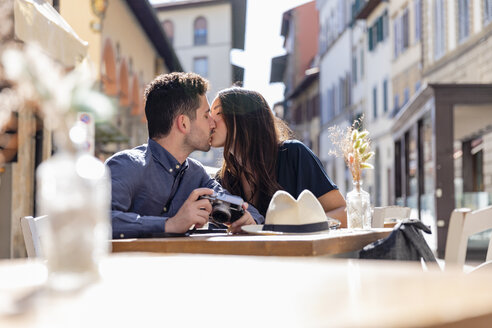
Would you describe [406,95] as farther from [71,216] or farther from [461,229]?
[71,216]

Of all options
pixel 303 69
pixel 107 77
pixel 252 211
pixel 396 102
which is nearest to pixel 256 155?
pixel 252 211

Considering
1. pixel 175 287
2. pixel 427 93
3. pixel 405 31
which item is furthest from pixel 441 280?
pixel 405 31

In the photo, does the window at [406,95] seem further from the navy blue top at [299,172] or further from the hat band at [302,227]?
the hat band at [302,227]

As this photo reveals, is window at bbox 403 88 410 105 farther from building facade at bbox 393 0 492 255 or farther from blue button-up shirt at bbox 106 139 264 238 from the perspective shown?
blue button-up shirt at bbox 106 139 264 238

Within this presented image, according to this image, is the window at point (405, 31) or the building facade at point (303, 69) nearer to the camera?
the window at point (405, 31)

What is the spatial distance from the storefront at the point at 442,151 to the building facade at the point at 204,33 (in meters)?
22.9

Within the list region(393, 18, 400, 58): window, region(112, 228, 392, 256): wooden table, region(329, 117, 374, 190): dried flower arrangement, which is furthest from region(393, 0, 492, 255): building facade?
region(112, 228, 392, 256): wooden table

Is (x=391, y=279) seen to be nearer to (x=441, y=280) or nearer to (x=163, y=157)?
(x=441, y=280)

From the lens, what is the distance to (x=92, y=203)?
49.9 inches

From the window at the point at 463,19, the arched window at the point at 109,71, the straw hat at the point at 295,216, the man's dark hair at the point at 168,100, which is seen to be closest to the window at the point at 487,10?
the window at the point at 463,19

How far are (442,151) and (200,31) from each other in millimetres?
30069

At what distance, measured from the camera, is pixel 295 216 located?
101 inches

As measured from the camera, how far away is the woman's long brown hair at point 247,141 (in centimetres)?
394

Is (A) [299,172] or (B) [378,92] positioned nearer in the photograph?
(A) [299,172]
